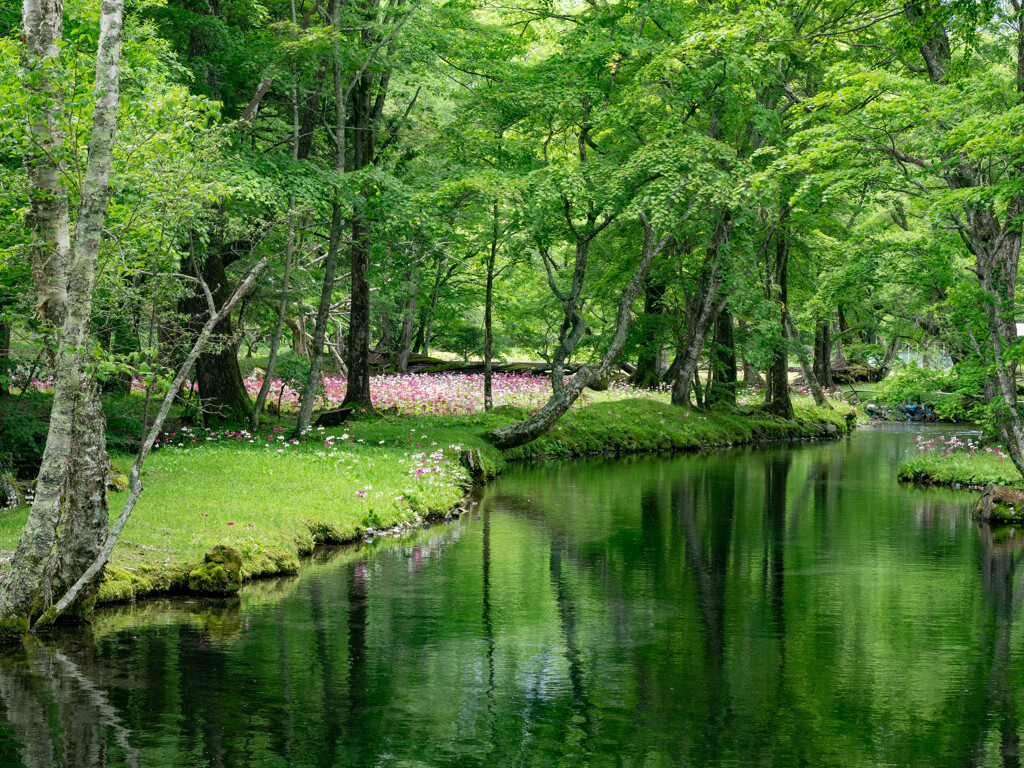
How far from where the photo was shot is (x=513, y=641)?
9016mm

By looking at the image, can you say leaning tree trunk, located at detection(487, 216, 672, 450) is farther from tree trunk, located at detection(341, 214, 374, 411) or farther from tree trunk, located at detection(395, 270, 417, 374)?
tree trunk, located at detection(395, 270, 417, 374)

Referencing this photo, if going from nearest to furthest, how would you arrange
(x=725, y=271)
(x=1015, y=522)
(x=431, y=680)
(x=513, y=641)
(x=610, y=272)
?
1. (x=431, y=680)
2. (x=513, y=641)
3. (x=1015, y=522)
4. (x=725, y=271)
5. (x=610, y=272)

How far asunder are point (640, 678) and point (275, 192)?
11.8m

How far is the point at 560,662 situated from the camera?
8.41 meters

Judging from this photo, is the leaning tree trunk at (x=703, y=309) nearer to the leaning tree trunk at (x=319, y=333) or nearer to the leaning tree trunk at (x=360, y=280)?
the leaning tree trunk at (x=360, y=280)

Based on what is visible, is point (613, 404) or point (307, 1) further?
point (613, 404)

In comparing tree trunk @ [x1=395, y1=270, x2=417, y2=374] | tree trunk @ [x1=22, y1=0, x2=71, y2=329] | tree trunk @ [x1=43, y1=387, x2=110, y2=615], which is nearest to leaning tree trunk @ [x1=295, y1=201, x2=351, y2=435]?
tree trunk @ [x1=22, y1=0, x2=71, y2=329]

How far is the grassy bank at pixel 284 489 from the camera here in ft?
34.5

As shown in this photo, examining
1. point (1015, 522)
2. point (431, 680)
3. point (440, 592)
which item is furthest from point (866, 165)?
point (431, 680)

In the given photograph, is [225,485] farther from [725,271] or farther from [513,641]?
[725,271]

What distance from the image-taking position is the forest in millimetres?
8672

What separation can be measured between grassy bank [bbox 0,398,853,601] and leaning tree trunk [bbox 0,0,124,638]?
70.0 inches

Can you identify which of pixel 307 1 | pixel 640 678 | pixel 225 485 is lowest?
pixel 640 678

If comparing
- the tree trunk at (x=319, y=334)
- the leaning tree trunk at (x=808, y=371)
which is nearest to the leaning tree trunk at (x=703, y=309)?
the leaning tree trunk at (x=808, y=371)
